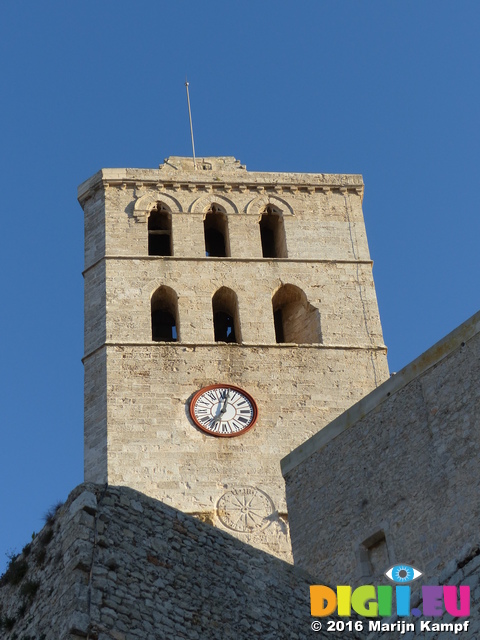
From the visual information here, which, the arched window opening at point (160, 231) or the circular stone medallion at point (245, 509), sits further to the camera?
the arched window opening at point (160, 231)

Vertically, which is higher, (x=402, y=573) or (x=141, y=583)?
(x=402, y=573)

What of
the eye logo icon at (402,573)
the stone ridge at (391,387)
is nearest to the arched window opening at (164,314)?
the stone ridge at (391,387)

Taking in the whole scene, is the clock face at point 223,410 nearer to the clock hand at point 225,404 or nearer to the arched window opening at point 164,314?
the clock hand at point 225,404

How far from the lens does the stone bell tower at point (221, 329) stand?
23.8 meters

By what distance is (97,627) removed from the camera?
37.8 feet

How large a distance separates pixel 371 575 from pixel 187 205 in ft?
50.0

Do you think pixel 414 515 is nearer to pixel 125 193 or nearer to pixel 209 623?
pixel 209 623

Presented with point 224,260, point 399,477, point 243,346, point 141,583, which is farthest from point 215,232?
point 141,583

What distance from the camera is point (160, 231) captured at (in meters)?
29.0

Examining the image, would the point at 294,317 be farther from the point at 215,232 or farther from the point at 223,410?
the point at 223,410

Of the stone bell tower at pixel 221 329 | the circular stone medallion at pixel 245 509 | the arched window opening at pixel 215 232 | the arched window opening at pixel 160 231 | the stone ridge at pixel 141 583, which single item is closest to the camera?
the stone ridge at pixel 141 583

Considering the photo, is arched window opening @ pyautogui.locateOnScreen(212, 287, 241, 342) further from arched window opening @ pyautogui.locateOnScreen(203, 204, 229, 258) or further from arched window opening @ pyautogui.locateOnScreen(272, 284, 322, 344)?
arched window opening @ pyautogui.locateOnScreen(203, 204, 229, 258)

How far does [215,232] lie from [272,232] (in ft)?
3.78

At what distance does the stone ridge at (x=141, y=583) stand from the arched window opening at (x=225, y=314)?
1398 centimetres
